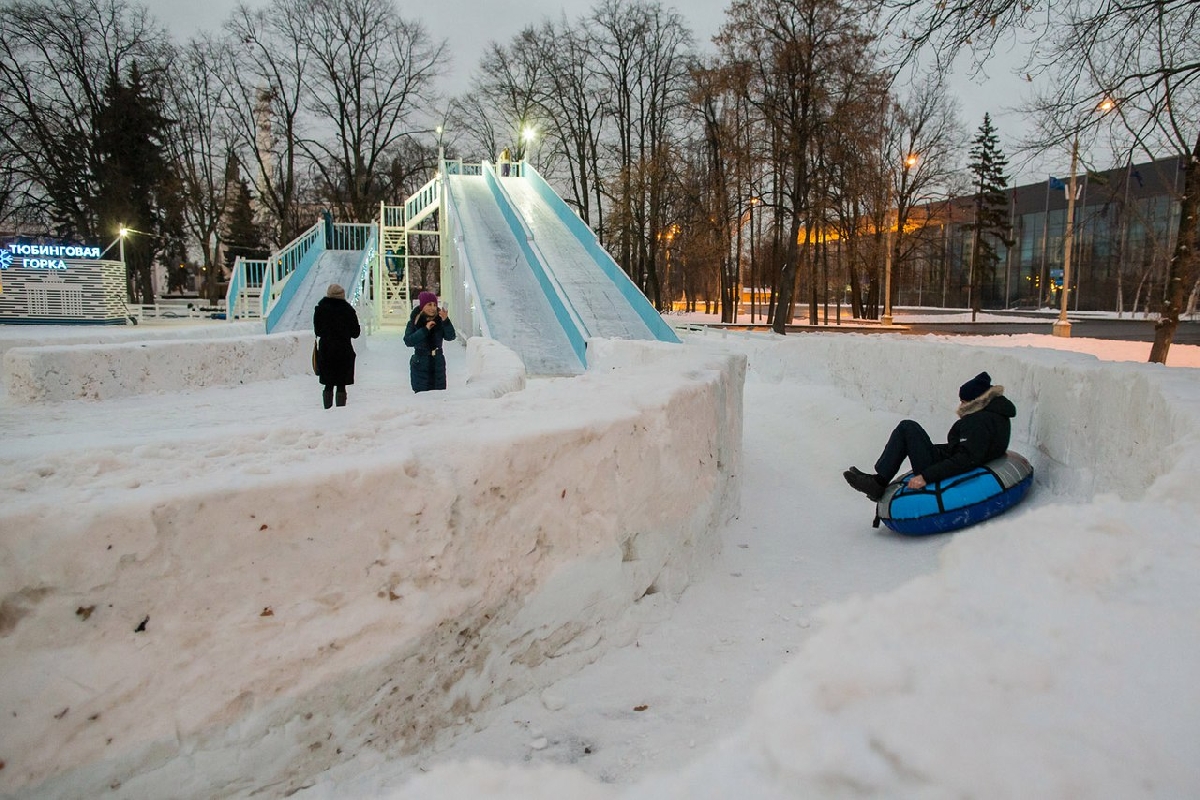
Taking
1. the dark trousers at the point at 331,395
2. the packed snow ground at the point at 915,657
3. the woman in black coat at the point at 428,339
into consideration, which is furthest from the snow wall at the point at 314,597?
the dark trousers at the point at 331,395

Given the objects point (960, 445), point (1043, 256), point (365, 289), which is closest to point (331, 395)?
point (960, 445)

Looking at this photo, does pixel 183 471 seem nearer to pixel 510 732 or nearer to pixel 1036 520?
pixel 510 732

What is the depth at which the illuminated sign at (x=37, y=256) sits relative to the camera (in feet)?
81.5

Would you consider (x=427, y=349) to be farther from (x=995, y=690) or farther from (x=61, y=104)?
(x=61, y=104)

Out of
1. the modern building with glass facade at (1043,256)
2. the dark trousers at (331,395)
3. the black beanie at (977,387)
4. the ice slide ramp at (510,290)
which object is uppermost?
the modern building with glass facade at (1043,256)

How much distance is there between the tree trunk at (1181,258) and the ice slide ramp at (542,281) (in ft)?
29.8

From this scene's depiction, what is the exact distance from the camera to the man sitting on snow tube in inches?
227

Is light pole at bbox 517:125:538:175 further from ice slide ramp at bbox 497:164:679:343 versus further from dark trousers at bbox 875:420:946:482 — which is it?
dark trousers at bbox 875:420:946:482

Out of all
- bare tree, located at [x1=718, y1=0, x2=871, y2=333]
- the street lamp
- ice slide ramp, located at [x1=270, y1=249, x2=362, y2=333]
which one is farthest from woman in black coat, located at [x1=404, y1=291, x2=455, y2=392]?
the street lamp

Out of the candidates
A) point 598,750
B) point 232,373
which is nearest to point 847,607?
point 598,750

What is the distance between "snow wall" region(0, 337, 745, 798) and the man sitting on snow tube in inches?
113

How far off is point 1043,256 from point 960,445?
5790 centimetres

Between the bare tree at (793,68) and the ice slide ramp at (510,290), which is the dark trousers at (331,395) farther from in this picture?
A: the bare tree at (793,68)

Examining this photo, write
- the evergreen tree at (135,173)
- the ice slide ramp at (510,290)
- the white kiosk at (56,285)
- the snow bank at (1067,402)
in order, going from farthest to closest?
the evergreen tree at (135,173) → the white kiosk at (56,285) → the ice slide ramp at (510,290) → the snow bank at (1067,402)
